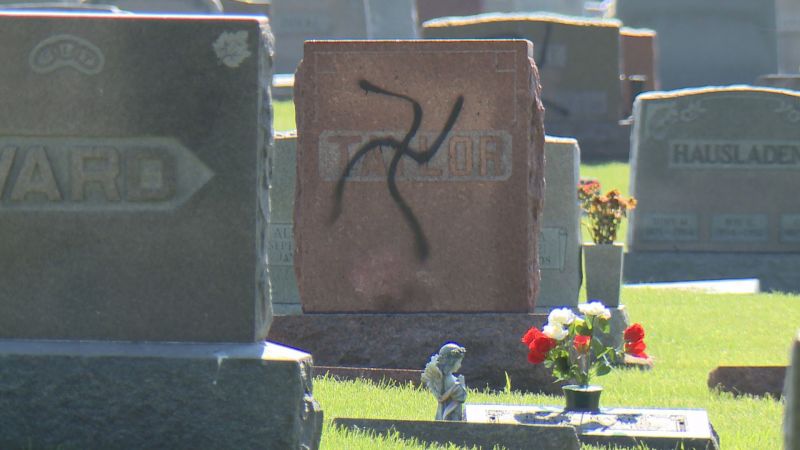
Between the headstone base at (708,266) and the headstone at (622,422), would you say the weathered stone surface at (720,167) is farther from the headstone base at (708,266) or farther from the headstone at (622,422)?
the headstone at (622,422)

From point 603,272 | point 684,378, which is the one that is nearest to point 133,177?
point 684,378

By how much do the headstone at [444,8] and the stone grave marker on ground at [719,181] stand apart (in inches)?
938

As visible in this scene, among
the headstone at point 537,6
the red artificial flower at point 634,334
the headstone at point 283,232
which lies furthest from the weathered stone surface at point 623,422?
the headstone at point 537,6

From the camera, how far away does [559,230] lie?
1170 centimetres

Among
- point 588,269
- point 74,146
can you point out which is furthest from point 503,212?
point 74,146

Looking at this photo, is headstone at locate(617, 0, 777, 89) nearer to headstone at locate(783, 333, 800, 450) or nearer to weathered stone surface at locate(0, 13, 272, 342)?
weathered stone surface at locate(0, 13, 272, 342)

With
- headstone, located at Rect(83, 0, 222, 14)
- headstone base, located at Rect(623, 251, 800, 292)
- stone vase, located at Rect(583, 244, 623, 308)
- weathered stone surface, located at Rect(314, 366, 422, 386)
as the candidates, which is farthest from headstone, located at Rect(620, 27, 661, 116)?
weathered stone surface, located at Rect(314, 366, 422, 386)

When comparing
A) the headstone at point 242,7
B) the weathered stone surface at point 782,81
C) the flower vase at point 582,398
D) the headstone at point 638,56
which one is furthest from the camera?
the headstone at point 242,7

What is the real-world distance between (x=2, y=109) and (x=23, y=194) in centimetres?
30

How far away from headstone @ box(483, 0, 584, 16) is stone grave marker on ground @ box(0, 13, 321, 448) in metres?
36.5

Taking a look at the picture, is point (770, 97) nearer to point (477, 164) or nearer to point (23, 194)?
point (477, 164)

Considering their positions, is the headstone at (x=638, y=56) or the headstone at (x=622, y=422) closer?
the headstone at (x=622, y=422)

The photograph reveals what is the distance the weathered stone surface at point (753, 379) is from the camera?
9.15 metres

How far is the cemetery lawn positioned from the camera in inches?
283
